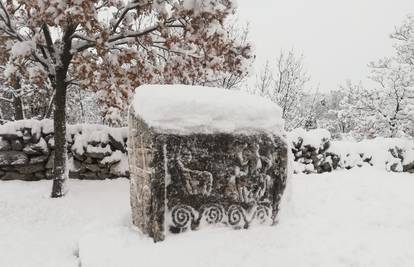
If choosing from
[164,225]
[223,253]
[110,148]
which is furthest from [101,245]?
[110,148]

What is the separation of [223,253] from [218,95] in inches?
66.0

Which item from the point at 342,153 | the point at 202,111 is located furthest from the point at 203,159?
the point at 342,153

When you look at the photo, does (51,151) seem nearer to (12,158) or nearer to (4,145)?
(12,158)

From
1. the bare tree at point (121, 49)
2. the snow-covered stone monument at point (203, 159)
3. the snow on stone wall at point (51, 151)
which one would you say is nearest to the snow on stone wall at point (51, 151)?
the snow on stone wall at point (51, 151)

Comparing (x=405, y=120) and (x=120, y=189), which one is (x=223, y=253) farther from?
(x=405, y=120)

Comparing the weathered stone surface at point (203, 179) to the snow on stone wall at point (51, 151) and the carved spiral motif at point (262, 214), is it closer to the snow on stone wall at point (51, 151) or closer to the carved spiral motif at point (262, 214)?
the carved spiral motif at point (262, 214)

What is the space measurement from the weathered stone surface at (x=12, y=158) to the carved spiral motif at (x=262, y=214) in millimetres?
5696

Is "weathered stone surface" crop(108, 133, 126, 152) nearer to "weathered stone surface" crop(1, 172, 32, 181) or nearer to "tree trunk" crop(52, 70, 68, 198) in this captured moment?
"tree trunk" crop(52, 70, 68, 198)

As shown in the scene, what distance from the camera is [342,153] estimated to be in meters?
10.0

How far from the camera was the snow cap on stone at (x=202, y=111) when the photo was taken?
4.05 metres

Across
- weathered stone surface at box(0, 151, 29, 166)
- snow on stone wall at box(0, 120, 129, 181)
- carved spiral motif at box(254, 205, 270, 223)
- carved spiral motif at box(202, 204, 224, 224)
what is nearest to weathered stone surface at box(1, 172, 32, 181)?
snow on stone wall at box(0, 120, 129, 181)

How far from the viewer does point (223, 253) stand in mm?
3688

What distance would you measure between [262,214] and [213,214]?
58cm

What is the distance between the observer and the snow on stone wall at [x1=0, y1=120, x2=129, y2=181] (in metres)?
8.15
